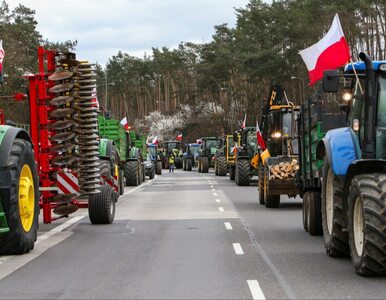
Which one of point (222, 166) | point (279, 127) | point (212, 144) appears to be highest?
point (279, 127)

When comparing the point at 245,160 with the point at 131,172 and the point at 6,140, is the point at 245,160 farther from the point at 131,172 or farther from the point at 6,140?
the point at 6,140

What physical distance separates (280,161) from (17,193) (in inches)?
422

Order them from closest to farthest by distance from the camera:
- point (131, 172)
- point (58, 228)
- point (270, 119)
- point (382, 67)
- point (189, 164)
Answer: point (382, 67) < point (58, 228) < point (270, 119) < point (131, 172) < point (189, 164)

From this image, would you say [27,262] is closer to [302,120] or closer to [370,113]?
[370,113]

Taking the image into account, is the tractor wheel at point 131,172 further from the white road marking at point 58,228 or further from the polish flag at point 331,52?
the polish flag at point 331,52

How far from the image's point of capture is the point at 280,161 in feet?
66.3

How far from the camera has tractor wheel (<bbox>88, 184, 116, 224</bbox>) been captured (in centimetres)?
1537

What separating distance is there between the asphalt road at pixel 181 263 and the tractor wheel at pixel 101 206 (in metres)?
0.26

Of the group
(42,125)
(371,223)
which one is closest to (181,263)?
(371,223)

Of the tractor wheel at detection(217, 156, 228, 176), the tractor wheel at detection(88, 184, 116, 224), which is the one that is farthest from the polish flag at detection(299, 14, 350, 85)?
the tractor wheel at detection(217, 156, 228, 176)

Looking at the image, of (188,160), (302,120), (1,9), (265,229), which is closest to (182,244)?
(265,229)

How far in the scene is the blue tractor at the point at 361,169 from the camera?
27.5ft

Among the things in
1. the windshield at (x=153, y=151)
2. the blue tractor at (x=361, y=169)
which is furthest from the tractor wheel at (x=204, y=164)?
the blue tractor at (x=361, y=169)

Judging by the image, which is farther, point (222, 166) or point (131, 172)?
point (222, 166)
